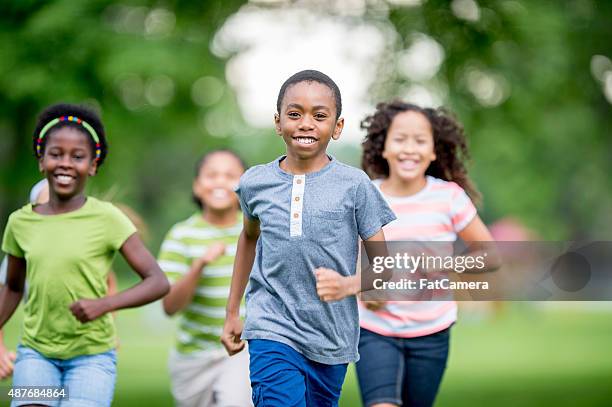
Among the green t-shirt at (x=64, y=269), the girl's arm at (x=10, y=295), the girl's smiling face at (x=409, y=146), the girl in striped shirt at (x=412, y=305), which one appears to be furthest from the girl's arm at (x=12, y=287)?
the girl's smiling face at (x=409, y=146)

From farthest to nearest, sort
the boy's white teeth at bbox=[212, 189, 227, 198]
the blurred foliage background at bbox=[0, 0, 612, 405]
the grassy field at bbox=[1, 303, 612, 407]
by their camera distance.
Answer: the grassy field at bbox=[1, 303, 612, 407] < the blurred foliage background at bbox=[0, 0, 612, 405] < the boy's white teeth at bbox=[212, 189, 227, 198]

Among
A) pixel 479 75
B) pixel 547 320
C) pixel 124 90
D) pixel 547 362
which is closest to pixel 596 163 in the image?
pixel 547 362

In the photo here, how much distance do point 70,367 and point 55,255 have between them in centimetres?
57

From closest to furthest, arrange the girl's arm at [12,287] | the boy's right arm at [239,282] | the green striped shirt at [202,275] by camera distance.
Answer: the boy's right arm at [239,282]
the girl's arm at [12,287]
the green striped shirt at [202,275]

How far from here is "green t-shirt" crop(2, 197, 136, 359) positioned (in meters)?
4.88

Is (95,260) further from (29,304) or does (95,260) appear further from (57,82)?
(57,82)

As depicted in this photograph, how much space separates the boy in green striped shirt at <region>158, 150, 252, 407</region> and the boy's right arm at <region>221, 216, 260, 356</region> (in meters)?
1.47

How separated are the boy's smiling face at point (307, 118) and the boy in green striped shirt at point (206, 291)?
6.60ft

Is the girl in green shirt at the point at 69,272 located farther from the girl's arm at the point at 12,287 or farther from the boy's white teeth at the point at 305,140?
the boy's white teeth at the point at 305,140

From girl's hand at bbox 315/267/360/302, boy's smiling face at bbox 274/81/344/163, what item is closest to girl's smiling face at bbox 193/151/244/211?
boy's smiling face at bbox 274/81/344/163

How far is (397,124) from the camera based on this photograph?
5988mm

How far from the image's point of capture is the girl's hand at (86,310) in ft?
15.1

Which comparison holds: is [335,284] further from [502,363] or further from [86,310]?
[502,363]

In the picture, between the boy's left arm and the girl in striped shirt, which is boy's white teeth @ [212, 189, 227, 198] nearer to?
the girl in striped shirt
